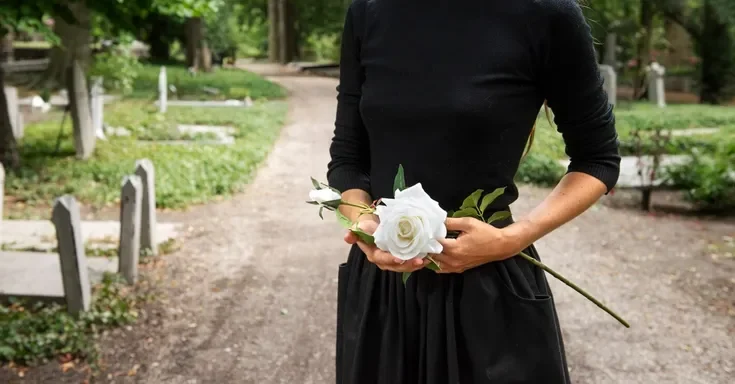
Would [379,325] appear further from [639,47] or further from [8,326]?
[639,47]

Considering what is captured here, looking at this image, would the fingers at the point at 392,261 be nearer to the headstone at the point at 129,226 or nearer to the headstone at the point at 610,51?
the headstone at the point at 129,226

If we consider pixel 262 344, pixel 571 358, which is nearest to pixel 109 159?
pixel 262 344

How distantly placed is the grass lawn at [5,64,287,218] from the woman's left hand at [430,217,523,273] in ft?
25.0

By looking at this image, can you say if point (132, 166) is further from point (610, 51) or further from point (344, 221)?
point (610, 51)

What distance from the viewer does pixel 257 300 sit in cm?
602

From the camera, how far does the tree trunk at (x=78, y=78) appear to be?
448 inches

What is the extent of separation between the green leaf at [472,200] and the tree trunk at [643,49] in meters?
22.4

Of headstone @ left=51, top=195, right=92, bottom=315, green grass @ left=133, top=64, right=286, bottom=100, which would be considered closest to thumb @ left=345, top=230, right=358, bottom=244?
headstone @ left=51, top=195, right=92, bottom=315

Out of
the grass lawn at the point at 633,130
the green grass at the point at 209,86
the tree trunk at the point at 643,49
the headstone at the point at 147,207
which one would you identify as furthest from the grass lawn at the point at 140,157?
the tree trunk at the point at 643,49

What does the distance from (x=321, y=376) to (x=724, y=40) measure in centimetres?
2125

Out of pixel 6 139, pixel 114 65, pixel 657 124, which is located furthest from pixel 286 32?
pixel 6 139

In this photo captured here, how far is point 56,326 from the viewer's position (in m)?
5.04

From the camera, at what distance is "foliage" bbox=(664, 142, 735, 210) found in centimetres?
895

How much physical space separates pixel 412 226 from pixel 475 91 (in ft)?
1.07
